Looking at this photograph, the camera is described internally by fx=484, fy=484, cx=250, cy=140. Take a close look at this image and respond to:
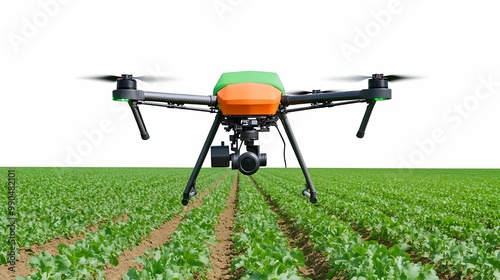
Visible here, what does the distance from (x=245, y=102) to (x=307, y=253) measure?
4.79m

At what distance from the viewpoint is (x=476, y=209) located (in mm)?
17375

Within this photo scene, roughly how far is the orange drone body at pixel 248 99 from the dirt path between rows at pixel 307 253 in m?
3.41

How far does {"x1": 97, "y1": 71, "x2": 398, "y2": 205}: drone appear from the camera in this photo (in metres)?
7.60

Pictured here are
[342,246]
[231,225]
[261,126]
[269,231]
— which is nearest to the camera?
[261,126]

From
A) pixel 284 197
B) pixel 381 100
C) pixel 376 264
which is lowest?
pixel 376 264

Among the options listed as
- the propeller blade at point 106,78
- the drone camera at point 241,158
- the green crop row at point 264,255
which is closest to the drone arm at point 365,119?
the drone camera at point 241,158

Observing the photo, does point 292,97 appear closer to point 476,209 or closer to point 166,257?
point 166,257

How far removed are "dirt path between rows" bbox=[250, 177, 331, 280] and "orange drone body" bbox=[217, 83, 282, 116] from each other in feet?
11.2

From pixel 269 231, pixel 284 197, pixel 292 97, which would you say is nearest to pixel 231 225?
pixel 269 231

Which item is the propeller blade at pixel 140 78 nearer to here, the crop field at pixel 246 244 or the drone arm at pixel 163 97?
the drone arm at pixel 163 97

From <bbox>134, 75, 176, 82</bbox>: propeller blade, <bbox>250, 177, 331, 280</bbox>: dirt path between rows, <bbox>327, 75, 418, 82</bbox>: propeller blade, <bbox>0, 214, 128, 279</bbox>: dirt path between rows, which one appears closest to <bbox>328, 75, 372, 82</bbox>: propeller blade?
<bbox>327, 75, 418, 82</bbox>: propeller blade

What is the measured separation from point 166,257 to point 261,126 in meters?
2.63

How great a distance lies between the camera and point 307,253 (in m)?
10.9

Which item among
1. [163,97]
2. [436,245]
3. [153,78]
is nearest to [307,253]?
[436,245]
